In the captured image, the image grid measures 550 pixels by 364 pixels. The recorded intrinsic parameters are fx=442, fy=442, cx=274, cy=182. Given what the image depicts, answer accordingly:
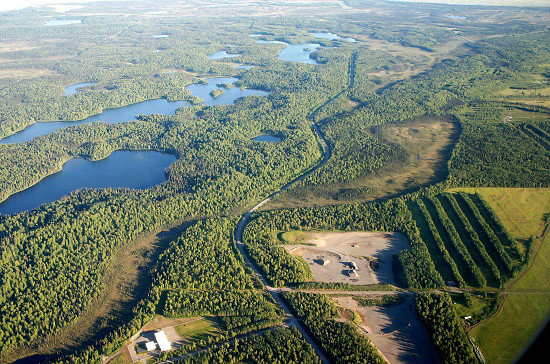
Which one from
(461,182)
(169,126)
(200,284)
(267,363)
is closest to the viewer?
(267,363)

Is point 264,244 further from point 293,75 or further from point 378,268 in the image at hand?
point 293,75

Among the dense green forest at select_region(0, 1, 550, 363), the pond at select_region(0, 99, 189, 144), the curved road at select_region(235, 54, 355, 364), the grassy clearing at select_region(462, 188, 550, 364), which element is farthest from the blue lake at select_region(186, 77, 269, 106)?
the grassy clearing at select_region(462, 188, 550, 364)

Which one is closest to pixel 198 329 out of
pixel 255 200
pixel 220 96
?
pixel 255 200

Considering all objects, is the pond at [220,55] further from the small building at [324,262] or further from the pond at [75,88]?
the small building at [324,262]

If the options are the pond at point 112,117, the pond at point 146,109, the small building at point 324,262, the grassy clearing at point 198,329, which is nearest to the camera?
the grassy clearing at point 198,329

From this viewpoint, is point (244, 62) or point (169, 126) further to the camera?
point (244, 62)

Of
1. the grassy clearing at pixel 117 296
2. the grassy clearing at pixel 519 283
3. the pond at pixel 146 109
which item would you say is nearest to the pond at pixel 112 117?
the pond at pixel 146 109

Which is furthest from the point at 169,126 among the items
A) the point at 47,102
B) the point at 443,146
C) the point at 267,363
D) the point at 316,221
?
the point at 267,363
